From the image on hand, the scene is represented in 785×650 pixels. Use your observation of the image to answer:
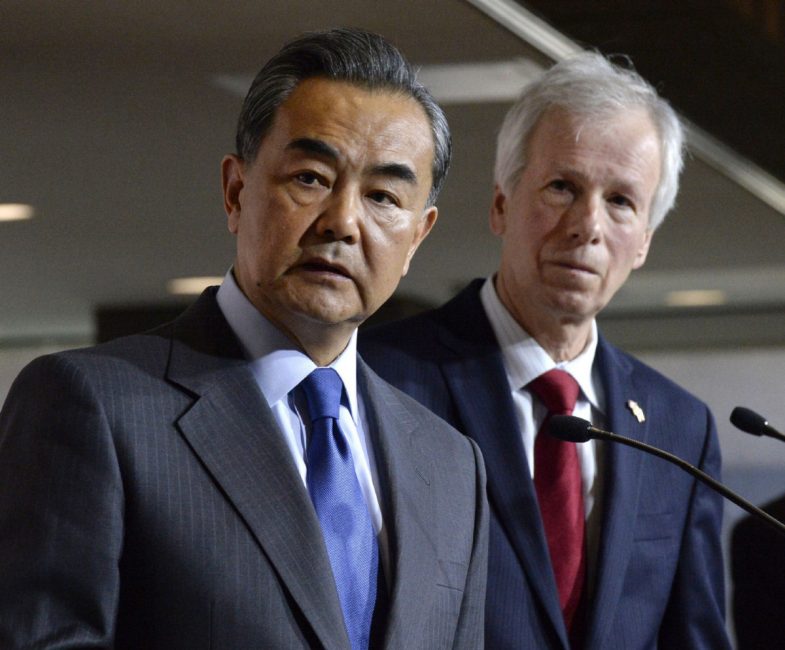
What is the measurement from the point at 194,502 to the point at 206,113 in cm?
158

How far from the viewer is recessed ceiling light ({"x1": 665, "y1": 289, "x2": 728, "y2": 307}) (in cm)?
328

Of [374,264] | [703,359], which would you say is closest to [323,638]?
[374,264]

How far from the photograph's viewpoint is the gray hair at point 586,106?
2.29m

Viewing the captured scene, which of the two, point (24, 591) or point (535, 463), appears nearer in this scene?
point (24, 591)

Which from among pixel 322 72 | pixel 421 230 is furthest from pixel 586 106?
pixel 322 72

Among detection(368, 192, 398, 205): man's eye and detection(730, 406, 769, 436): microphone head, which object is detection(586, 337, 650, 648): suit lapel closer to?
detection(730, 406, 769, 436): microphone head

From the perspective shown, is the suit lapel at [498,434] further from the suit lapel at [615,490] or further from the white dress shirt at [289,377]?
the white dress shirt at [289,377]

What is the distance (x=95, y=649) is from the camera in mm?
1246

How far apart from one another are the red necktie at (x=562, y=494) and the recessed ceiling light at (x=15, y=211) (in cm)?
108

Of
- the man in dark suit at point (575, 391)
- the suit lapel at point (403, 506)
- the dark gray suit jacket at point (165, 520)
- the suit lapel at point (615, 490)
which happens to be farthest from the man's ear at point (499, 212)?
the dark gray suit jacket at point (165, 520)

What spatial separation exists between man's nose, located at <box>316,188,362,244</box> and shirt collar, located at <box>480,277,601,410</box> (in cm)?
76

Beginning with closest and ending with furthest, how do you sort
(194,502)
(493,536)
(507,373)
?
1. (194,502)
2. (493,536)
3. (507,373)

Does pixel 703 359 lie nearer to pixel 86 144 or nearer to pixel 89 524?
pixel 86 144

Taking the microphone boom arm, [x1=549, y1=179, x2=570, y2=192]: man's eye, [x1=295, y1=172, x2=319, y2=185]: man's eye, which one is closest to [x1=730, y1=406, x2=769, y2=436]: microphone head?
the microphone boom arm
